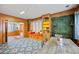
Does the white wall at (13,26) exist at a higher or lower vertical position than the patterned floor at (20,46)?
higher

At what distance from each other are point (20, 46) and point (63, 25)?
577 mm

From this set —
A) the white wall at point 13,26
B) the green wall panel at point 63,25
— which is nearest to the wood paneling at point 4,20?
the white wall at point 13,26

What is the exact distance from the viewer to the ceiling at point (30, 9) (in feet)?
5.50

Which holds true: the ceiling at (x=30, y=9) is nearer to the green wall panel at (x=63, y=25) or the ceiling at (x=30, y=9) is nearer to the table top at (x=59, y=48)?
the green wall panel at (x=63, y=25)

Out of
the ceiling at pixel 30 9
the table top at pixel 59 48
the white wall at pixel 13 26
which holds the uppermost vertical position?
the ceiling at pixel 30 9

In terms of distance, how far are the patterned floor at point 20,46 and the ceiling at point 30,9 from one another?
0.97 ft

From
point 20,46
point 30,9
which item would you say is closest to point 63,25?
point 30,9

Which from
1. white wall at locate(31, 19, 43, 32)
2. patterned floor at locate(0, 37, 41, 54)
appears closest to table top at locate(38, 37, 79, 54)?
patterned floor at locate(0, 37, 41, 54)

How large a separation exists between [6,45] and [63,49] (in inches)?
26.9

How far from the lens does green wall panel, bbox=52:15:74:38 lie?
Answer: 5.61ft

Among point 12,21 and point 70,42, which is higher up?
point 12,21
